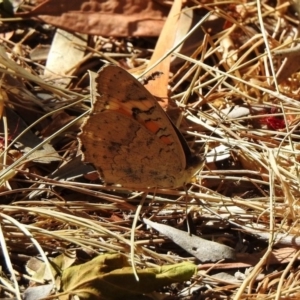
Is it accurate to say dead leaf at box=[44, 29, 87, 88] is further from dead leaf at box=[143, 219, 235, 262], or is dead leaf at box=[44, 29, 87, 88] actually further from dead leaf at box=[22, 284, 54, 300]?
dead leaf at box=[22, 284, 54, 300]

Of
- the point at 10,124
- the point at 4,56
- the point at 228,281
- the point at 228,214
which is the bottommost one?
the point at 228,281

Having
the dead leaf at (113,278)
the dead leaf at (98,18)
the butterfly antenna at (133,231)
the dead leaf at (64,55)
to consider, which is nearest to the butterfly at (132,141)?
the butterfly antenna at (133,231)

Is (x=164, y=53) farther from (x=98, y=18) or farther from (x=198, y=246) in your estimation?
(x=198, y=246)

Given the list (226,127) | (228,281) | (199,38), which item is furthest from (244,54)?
(228,281)

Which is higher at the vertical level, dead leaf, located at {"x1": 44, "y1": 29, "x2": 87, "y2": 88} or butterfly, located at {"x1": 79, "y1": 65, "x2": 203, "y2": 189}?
dead leaf, located at {"x1": 44, "y1": 29, "x2": 87, "y2": 88}

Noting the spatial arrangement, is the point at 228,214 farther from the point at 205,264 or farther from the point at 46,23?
the point at 46,23

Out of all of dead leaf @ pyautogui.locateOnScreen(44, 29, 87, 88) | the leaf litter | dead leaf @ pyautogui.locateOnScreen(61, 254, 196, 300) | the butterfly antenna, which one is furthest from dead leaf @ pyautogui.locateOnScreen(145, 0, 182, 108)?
dead leaf @ pyautogui.locateOnScreen(61, 254, 196, 300)

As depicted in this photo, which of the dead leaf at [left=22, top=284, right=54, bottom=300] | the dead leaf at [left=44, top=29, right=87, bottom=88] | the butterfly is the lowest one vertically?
A: the dead leaf at [left=22, top=284, right=54, bottom=300]
